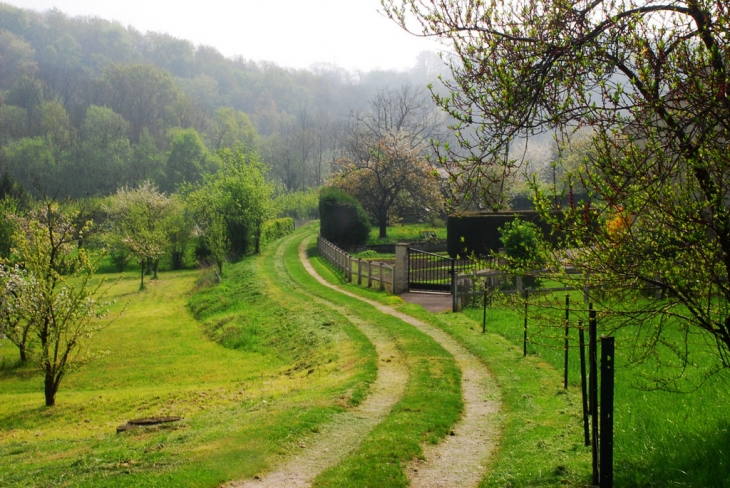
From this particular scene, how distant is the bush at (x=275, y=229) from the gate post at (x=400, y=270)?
22212mm

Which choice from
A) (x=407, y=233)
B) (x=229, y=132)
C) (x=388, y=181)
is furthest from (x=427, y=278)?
(x=229, y=132)

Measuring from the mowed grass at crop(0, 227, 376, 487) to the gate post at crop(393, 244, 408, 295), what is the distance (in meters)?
3.46

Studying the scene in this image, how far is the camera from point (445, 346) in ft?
46.5

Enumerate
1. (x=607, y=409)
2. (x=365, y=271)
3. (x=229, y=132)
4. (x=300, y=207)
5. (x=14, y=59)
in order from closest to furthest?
1. (x=607, y=409)
2. (x=365, y=271)
3. (x=300, y=207)
4. (x=229, y=132)
5. (x=14, y=59)

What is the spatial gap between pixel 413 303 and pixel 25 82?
107937mm

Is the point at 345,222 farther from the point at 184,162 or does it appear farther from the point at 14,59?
the point at 14,59

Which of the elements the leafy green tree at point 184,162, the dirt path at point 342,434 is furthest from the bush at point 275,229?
the leafy green tree at point 184,162

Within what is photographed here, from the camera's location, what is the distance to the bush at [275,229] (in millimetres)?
45175

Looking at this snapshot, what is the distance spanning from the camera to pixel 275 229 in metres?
51.4

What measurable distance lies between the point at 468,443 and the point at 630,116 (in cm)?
460

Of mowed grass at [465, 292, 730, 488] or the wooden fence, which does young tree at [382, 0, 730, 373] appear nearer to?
mowed grass at [465, 292, 730, 488]

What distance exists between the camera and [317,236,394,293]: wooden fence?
23672 millimetres

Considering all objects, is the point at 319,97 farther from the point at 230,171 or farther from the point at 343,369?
the point at 343,369

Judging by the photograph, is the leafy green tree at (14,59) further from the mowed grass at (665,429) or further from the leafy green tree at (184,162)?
the mowed grass at (665,429)
